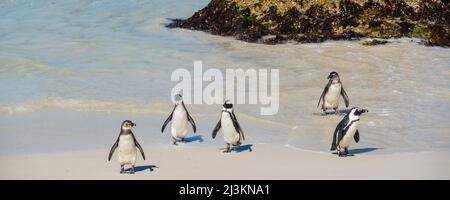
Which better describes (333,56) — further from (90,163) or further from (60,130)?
(90,163)

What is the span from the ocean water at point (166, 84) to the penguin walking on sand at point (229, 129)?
28cm

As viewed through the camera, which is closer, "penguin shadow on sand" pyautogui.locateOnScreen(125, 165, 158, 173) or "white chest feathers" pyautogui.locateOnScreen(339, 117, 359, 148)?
"penguin shadow on sand" pyautogui.locateOnScreen(125, 165, 158, 173)

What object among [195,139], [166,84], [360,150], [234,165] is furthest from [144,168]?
[166,84]

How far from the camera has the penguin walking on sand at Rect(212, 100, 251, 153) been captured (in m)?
9.41

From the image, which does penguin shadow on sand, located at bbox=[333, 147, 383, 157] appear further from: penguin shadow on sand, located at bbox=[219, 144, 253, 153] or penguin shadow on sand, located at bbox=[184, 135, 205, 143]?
penguin shadow on sand, located at bbox=[184, 135, 205, 143]

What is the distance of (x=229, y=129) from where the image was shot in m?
9.47

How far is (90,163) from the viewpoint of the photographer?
880cm

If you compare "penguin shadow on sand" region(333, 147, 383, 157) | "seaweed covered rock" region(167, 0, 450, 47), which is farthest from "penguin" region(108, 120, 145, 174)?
"seaweed covered rock" region(167, 0, 450, 47)

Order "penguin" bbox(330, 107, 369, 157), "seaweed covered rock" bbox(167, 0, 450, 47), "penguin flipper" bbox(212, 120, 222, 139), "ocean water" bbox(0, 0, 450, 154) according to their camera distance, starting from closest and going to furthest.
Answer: "penguin" bbox(330, 107, 369, 157), "penguin flipper" bbox(212, 120, 222, 139), "ocean water" bbox(0, 0, 450, 154), "seaweed covered rock" bbox(167, 0, 450, 47)

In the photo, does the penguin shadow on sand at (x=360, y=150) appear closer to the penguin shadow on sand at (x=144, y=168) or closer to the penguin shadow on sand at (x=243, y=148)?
the penguin shadow on sand at (x=243, y=148)

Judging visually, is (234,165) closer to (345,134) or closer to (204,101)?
(345,134)

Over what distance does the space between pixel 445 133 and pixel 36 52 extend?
24.8 feet

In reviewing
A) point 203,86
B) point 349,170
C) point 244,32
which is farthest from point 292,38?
point 349,170

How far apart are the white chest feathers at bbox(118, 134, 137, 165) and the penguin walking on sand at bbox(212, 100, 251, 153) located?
45.3 inches
